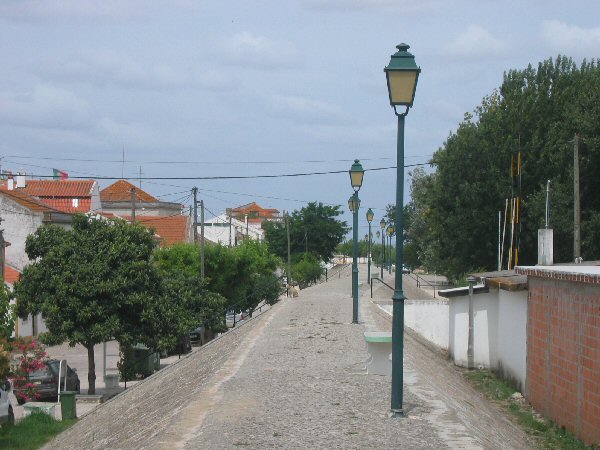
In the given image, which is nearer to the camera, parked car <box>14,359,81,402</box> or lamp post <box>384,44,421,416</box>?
lamp post <box>384,44,421,416</box>

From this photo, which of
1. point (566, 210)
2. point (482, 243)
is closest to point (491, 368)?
point (566, 210)

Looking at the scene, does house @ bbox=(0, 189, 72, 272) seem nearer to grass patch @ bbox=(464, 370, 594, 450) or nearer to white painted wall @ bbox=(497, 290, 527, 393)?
grass patch @ bbox=(464, 370, 594, 450)

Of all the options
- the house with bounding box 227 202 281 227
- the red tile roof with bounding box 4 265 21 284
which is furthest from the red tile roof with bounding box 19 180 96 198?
the house with bounding box 227 202 281 227

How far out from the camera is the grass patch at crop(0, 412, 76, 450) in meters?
18.2

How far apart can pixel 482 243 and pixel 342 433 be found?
37.4 meters

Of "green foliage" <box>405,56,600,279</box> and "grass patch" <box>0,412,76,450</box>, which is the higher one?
"green foliage" <box>405,56,600,279</box>

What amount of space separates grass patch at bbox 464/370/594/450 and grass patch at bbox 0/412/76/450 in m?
8.99

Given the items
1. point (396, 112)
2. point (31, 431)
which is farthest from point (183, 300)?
point (396, 112)

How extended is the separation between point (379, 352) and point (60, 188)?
2392 inches

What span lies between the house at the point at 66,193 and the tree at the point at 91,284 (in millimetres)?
41268

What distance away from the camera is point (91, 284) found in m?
25.8

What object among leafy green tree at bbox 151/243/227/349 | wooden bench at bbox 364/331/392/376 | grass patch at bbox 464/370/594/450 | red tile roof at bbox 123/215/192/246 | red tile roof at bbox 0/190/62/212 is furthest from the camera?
red tile roof at bbox 123/215/192/246

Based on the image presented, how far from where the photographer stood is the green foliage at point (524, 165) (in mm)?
36844

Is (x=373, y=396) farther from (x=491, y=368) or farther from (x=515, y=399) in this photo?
(x=491, y=368)
